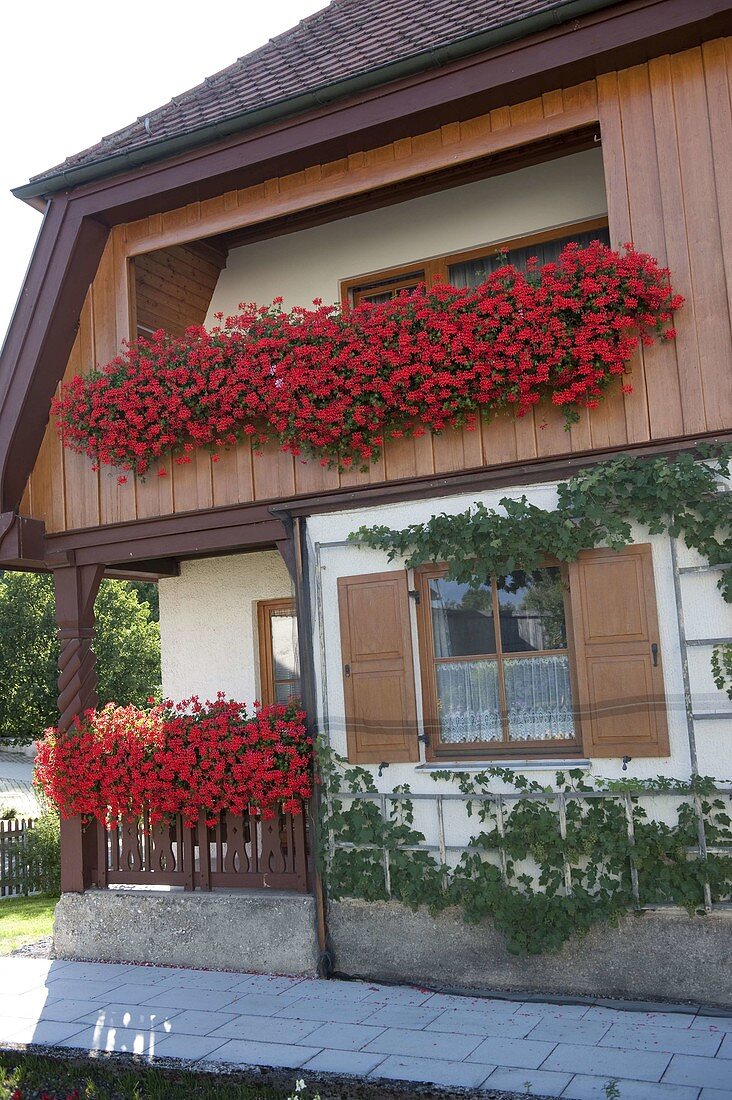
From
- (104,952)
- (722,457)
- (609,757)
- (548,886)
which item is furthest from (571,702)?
(104,952)

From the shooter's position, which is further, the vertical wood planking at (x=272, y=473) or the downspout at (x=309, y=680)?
the vertical wood planking at (x=272, y=473)

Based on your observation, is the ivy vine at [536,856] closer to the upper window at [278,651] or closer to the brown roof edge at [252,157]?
the upper window at [278,651]

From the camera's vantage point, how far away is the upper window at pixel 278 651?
10.5 meters

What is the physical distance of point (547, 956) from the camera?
647 centimetres

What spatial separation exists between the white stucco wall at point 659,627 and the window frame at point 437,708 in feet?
0.22

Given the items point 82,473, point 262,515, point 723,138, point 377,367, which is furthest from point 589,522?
point 82,473

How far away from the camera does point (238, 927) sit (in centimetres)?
762

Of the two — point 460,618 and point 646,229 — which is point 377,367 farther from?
point 646,229

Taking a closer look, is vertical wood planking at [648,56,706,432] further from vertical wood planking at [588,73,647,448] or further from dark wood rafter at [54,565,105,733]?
dark wood rafter at [54,565,105,733]

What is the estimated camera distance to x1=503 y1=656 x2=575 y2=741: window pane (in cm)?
671

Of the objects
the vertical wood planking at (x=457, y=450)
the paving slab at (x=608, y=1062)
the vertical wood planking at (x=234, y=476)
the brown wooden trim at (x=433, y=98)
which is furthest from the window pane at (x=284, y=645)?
the paving slab at (x=608, y=1062)

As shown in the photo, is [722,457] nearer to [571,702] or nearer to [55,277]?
[571,702]

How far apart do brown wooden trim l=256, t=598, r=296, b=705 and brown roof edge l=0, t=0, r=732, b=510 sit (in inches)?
113

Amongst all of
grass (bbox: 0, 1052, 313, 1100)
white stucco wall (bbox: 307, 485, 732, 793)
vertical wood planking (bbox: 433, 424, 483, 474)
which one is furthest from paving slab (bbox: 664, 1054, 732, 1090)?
vertical wood planking (bbox: 433, 424, 483, 474)
